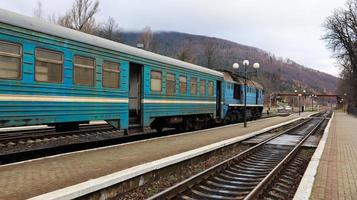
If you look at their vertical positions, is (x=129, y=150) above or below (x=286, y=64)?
below

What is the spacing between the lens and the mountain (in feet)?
215

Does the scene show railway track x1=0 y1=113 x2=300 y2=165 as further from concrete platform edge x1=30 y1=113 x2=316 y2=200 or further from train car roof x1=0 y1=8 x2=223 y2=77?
concrete platform edge x1=30 y1=113 x2=316 y2=200

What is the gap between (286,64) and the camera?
148m

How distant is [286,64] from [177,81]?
449 ft

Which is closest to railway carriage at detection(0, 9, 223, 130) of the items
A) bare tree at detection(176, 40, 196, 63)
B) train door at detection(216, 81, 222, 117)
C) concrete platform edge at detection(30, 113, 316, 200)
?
concrete platform edge at detection(30, 113, 316, 200)

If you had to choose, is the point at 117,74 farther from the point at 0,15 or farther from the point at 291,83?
the point at 291,83

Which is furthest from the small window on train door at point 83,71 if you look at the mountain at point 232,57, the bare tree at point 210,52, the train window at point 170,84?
the bare tree at point 210,52

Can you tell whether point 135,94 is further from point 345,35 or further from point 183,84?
point 345,35

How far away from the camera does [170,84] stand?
16.7 m

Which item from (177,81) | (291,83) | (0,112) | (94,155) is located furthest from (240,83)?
(291,83)

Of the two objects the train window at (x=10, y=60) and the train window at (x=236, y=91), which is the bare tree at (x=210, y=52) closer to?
the train window at (x=236, y=91)

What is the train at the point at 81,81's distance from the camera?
30.7 ft

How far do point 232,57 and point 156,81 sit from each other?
3423 cm

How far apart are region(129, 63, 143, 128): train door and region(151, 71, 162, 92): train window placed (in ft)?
2.28
